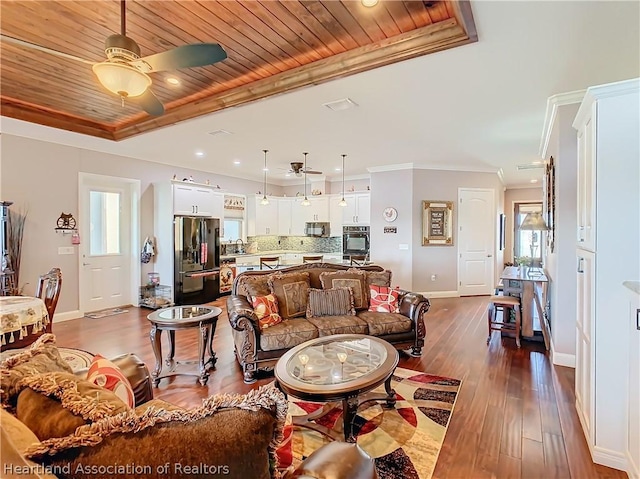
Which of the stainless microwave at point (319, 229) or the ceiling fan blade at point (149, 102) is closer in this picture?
the ceiling fan blade at point (149, 102)

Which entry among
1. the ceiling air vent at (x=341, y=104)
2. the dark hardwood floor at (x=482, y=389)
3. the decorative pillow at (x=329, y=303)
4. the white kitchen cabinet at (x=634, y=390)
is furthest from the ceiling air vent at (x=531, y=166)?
the white kitchen cabinet at (x=634, y=390)

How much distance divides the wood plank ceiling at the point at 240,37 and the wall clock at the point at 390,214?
443cm

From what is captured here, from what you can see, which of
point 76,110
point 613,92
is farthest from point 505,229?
point 76,110

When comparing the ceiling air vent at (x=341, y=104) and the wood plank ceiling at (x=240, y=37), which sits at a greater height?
the wood plank ceiling at (x=240, y=37)

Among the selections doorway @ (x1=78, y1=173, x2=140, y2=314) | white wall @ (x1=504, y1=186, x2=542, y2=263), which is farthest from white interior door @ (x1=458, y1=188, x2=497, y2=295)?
doorway @ (x1=78, y1=173, x2=140, y2=314)

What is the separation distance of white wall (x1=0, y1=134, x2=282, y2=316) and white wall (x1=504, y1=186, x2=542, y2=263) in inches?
381

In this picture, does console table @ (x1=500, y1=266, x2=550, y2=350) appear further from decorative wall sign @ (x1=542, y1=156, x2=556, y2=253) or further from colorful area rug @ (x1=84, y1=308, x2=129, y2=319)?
colorful area rug @ (x1=84, y1=308, x2=129, y2=319)

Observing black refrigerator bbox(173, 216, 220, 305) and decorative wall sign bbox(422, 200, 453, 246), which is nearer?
black refrigerator bbox(173, 216, 220, 305)

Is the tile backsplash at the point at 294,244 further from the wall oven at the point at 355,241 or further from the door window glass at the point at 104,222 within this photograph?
→ the door window glass at the point at 104,222

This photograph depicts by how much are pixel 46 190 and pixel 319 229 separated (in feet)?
18.3

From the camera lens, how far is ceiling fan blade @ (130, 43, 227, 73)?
2.07 m

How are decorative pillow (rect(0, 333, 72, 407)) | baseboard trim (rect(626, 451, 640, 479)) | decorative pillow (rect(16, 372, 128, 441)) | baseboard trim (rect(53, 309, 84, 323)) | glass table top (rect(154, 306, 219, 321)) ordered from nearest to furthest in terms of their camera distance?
decorative pillow (rect(16, 372, 128, 441))
decorative pillow (rect(0, 333, 72, 407))
baseboard trim (rect(626, 451, 640, 479))
glass table top (rect(154, 306, 219, 321))
baseboard trim (rect(53, 309, 84, 323))

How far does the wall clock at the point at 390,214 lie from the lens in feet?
23.9

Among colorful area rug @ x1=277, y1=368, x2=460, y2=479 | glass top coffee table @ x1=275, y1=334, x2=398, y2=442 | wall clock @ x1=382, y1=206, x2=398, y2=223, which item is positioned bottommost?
colorful area rug @ x1=277, y1=368, x2=460, y2=479
